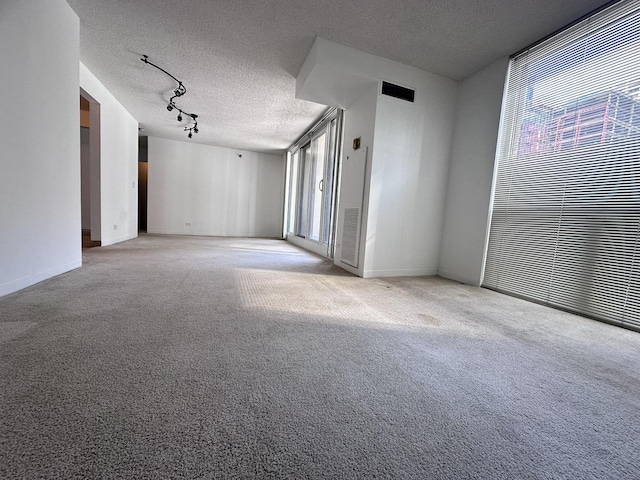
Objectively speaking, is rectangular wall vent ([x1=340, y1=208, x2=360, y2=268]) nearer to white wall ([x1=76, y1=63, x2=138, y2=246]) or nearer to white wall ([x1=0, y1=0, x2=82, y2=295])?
white wall ([x1=0, y1=0, x2=82, y2=295])

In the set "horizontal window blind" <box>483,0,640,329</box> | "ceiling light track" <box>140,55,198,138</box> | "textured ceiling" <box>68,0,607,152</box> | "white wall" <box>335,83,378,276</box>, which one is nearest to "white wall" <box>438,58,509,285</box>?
"horizontal window blind" <box>483,0,640,329</box>

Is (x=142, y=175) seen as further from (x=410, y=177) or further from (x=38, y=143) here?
(x=410, y=177)

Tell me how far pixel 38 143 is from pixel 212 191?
597 centimetres

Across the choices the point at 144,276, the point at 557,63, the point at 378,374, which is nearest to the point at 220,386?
the point at 378,374

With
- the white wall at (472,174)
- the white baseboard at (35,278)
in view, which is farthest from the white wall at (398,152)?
the white baseboard at (35,278)

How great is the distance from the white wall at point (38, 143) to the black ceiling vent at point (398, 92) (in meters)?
3.26

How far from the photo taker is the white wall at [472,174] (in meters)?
3.06

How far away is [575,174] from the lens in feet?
7.79

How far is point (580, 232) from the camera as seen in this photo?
2.31m

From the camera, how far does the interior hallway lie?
714 mm

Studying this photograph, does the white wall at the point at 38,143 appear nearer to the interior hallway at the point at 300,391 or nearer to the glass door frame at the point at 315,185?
the interior hallway at the point at 300,391

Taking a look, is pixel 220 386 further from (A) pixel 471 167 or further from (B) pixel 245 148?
(B) pixel 245 148

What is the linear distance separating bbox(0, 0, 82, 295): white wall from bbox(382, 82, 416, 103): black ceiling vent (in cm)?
326

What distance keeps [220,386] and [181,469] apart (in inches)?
13.4
